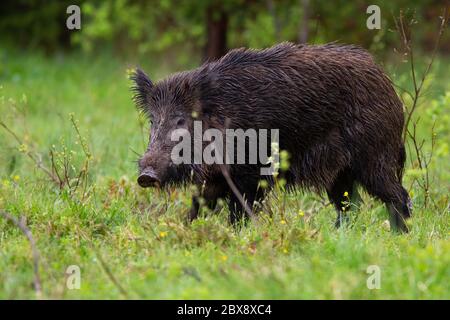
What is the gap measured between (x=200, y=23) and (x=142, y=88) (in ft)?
26.5

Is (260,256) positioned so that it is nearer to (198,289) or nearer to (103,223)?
(198,289)

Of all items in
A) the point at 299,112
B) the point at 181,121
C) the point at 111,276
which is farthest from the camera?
the point at 299,112

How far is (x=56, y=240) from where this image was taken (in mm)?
4938

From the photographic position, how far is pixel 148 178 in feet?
17.5

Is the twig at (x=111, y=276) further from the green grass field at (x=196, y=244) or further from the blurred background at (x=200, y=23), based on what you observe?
the blurred background at (x=200, y=23)

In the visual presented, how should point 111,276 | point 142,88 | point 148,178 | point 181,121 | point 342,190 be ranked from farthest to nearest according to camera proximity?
1. point 342,190
2. point 142,88
3. point 181,121
4. point 148,178
5. point 111,276

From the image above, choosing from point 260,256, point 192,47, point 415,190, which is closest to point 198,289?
point 260,256

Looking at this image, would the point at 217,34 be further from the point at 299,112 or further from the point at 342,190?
the point at 299,112

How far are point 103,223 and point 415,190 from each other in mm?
2690

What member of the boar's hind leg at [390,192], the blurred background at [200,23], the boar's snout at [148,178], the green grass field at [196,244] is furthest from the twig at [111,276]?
the blurred background at [200,23]

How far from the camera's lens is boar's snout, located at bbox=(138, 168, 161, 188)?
534 cm

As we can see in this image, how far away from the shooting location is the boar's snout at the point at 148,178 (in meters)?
5.34

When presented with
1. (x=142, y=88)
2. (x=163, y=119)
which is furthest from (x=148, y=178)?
(x=142, y=88)

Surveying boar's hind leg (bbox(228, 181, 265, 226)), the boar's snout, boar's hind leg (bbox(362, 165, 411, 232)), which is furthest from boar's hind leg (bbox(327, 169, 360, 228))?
the boar's snout
